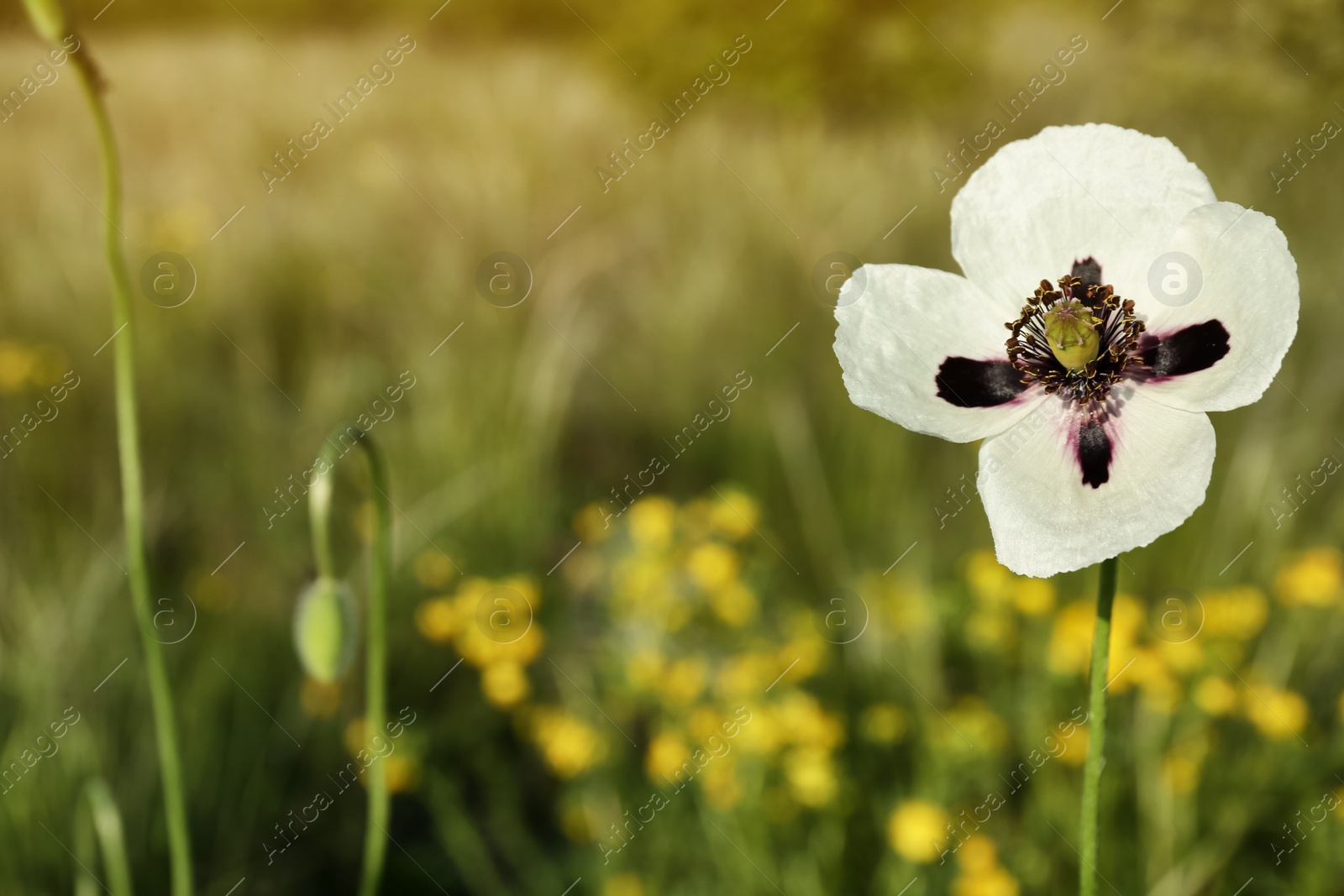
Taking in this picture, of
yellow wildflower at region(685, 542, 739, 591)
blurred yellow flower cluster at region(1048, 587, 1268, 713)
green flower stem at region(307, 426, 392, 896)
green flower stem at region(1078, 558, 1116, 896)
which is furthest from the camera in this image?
yellow wildflower at region(685, 542, 739, 591)

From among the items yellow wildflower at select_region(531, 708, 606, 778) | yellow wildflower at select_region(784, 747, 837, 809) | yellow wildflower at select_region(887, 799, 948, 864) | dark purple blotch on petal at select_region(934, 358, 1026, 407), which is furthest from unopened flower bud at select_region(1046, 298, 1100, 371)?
yellow wildflower at select_region(531, 708, 606, 778)

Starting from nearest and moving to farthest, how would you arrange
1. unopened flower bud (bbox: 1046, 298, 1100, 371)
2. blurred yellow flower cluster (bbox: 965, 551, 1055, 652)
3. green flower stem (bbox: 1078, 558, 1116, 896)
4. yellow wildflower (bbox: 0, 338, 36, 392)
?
green flower stem (bbox: 1078, 558, 1116, 896) < unopened flower bud (bbox: 1046, 298, 1100, 371) < blurred yellow flower cluster (bbox: 965, 551, 1055, 652) < yellow wildflower (bbox: 0, 338, 36, 392)

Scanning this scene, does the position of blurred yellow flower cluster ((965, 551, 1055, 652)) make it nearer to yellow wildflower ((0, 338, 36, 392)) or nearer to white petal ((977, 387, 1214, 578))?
white petal ((977, 387, 1214, 578))

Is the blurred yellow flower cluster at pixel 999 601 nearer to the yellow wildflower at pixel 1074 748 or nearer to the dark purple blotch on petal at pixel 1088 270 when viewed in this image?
the yellow wildflower at pixel 1074 748

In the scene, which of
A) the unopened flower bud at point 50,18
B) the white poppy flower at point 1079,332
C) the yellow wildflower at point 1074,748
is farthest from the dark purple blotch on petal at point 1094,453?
the yellow wildflower at point 1074,748

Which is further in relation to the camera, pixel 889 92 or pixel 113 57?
pixel 889 92

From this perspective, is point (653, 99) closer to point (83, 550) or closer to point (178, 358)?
point (178, 358)

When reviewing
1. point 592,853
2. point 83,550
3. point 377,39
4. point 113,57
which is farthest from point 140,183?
point 592,853
